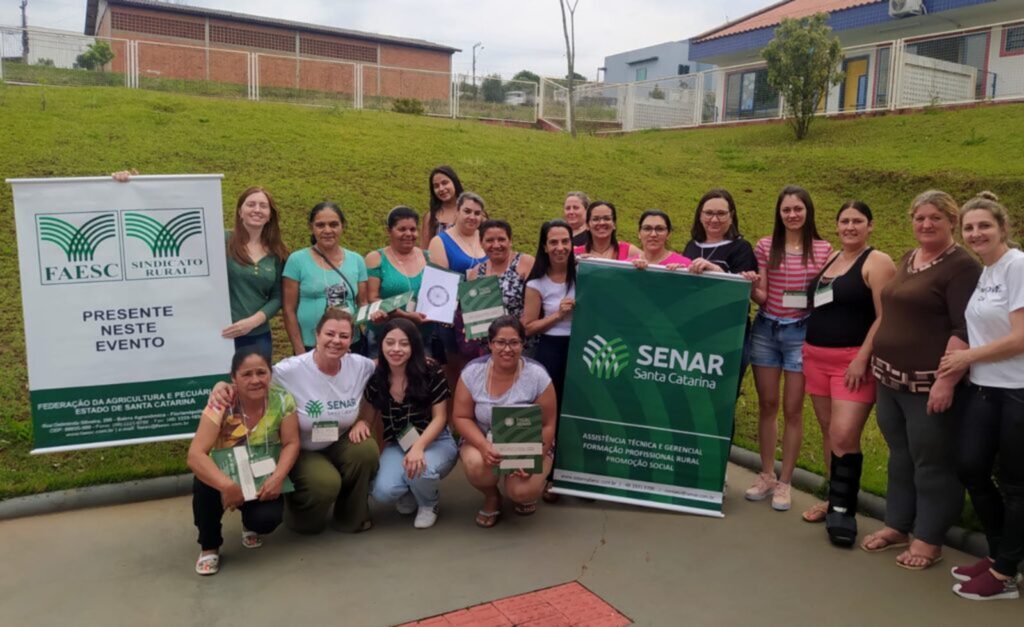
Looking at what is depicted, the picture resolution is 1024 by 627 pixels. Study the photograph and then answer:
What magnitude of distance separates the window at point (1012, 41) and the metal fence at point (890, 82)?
0.02m

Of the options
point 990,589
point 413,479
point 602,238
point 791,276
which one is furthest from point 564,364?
point 990,589

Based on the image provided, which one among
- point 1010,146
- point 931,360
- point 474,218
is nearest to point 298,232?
point 474,218

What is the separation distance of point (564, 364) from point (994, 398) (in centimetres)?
236

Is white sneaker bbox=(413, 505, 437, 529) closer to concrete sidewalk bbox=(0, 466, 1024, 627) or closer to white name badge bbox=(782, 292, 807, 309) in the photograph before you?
concrete sidewalk bbox=(0, 466, 1024, 627)

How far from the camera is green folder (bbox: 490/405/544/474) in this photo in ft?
14.1

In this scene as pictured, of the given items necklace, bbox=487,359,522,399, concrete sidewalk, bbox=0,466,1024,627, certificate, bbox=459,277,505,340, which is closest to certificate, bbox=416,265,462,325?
certificate, bbox=459,277,505,340

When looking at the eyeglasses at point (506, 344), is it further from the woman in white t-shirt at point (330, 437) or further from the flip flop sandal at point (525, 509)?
the flip flop sandal at point (525, 509)

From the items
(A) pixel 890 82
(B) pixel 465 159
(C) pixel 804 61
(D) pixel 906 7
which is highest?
(D) pixel 906 7

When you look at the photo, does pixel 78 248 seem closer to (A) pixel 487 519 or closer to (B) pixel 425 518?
(B) pixel 425 518

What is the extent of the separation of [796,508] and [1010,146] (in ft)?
34.8

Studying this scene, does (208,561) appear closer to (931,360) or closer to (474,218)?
(474,218)

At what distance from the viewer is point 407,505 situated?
4629 millimetres

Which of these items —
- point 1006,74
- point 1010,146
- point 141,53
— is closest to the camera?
point 1010,146

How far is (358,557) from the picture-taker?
4.01m
